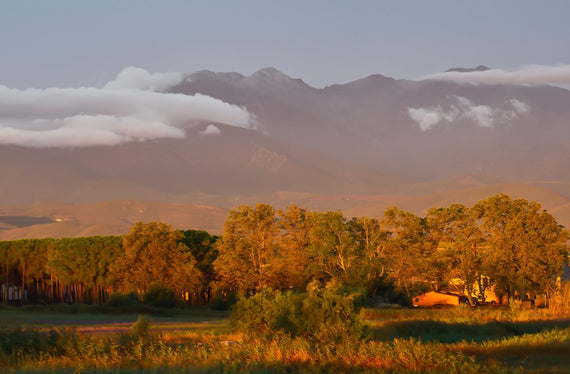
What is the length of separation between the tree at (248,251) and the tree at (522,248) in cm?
2042

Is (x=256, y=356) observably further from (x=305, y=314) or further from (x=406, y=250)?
(x=406, y=250)

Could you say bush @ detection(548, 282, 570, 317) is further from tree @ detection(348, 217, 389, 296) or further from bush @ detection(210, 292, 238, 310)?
bush @ detection(210, 292, 238, 310)

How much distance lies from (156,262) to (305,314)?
154ft

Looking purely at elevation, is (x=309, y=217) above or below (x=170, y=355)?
above

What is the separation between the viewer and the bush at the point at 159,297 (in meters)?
63.7

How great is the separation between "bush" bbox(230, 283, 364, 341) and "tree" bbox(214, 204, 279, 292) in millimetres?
38437

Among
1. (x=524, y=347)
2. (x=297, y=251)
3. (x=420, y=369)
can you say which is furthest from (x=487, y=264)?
(x=420, y=369)

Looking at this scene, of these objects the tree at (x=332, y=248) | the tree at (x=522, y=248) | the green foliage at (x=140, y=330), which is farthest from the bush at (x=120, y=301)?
the green foliage at (x=140, y=330)

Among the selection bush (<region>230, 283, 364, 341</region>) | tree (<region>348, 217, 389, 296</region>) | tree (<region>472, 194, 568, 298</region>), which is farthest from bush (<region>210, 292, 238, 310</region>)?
bush (<region>230, 283, 364, 341</region>)

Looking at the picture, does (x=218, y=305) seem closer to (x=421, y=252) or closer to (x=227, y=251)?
(x=227, y=251)

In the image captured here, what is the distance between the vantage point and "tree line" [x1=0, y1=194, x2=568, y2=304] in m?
64.8

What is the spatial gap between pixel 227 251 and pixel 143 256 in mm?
8353

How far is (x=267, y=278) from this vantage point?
71.9 metres

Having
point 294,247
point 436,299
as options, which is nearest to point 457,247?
point 436,299
